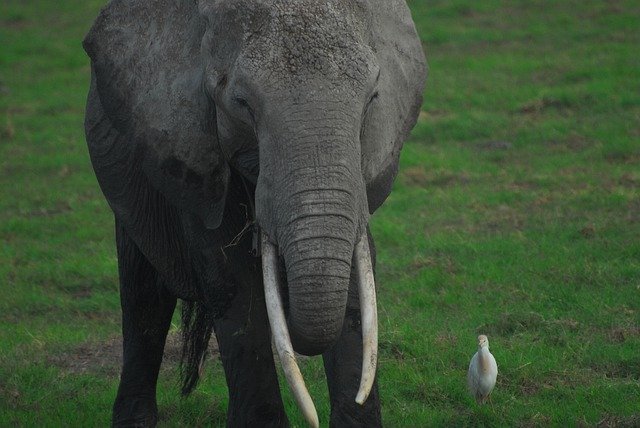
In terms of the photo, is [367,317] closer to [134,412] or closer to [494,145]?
[134,412]

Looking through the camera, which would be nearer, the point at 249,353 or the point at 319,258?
the point at 319,258

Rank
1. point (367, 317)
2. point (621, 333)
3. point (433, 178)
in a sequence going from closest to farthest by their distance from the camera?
1. point (367, 317)
2. point (621, 333)
3. point (433, 178)

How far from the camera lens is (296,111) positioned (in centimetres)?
420

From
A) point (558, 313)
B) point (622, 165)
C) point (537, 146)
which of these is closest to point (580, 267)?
point (558, 313)

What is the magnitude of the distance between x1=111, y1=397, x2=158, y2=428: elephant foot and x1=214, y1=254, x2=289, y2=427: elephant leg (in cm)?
120

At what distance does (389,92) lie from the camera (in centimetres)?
463

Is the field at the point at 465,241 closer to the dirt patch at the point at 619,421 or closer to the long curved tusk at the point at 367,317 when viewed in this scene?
the dirt patch at the point at 619,421

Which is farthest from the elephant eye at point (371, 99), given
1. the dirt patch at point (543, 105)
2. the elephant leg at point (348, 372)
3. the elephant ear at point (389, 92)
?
the dirt patch at point (543, 105)

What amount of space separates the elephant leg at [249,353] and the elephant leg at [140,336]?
3.66 feet

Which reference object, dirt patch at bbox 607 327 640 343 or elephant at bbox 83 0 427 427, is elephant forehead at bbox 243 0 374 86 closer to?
elephant at bbox 83 0 427 427

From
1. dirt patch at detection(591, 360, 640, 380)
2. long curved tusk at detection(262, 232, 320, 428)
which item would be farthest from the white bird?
long curved tusk at detection(262, 232, 320, 428)

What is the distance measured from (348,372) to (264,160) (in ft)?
3.43

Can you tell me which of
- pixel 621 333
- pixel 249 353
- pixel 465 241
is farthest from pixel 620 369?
pixel 465 241

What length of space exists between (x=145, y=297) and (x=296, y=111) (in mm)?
2301
